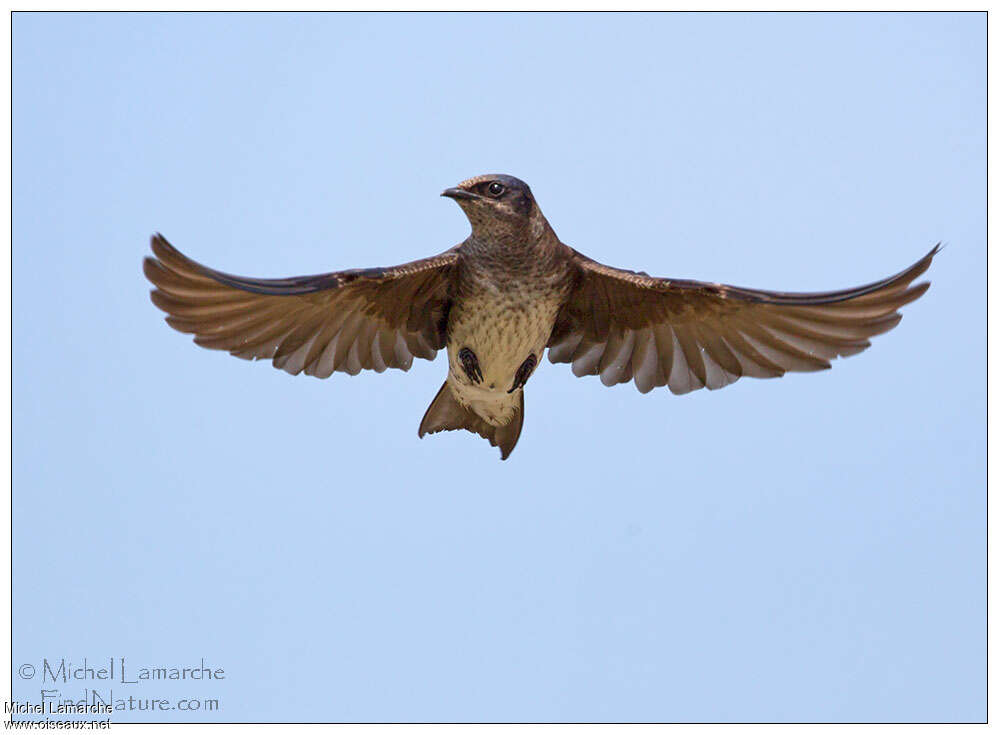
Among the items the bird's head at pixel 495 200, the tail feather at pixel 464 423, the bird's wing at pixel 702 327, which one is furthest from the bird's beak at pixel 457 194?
the tail feather at pixel 464 423

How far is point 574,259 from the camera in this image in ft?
37.6

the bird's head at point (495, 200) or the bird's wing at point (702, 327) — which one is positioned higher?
the bird's head at point (495, 200)

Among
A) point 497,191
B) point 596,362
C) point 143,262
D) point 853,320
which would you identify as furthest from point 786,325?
point 143,262

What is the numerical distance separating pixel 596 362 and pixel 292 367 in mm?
2664

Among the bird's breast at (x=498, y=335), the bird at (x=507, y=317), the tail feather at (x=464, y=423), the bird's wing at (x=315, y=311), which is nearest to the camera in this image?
the bird's wing at (x=315, y=311)

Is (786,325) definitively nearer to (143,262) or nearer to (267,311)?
(267,311)

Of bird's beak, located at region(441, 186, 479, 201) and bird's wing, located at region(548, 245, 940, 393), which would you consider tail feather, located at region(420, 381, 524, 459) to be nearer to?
bird's wing, located at region(548, 245, 940, 393)

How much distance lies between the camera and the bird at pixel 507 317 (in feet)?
35.2

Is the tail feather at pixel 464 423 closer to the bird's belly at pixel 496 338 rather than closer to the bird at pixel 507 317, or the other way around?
the bird at pixel 507 317

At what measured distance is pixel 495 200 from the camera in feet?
35.4

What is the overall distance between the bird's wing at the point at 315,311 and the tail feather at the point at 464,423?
57 centimetres

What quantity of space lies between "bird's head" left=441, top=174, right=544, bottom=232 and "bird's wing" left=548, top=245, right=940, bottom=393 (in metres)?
0.89

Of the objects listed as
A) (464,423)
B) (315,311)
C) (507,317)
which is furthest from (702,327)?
(315,311)

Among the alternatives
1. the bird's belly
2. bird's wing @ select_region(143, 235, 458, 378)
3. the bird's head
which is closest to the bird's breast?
the bird's belly
